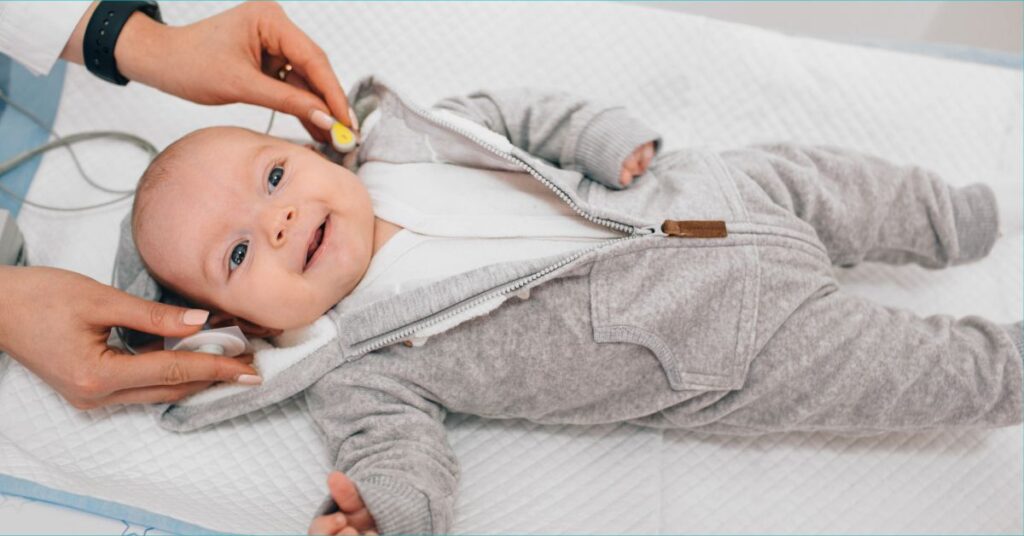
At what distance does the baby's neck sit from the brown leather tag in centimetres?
37

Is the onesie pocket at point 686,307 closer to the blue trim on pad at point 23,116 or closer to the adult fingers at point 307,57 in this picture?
the adult fingers at point 307,57

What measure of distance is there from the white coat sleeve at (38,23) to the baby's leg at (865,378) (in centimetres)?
102

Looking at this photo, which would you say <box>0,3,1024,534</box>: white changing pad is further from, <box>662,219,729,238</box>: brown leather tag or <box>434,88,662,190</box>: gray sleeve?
<box>662,219,729,238</box>: brown leather tag

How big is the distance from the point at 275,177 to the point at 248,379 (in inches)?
10.6

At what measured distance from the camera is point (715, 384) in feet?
3.54

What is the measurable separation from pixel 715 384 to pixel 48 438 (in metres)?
0.90

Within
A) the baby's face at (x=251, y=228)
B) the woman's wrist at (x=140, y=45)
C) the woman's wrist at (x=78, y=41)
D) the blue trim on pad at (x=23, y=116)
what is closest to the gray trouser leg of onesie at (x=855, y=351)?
the baby's face at (x=251, y=228)

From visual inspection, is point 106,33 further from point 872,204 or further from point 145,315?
point 872,204

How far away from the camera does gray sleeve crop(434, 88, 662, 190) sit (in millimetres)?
1148

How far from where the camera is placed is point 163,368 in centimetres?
97

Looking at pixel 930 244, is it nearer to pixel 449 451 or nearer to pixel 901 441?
pixel 901 441

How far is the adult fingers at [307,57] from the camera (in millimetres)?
1120

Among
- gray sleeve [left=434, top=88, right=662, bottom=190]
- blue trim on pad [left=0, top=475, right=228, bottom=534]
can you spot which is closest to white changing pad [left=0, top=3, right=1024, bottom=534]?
blue trim on pad [left=0, top=475, right=228, bottom=534]

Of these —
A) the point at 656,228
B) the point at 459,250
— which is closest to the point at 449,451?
the point at 459,250
